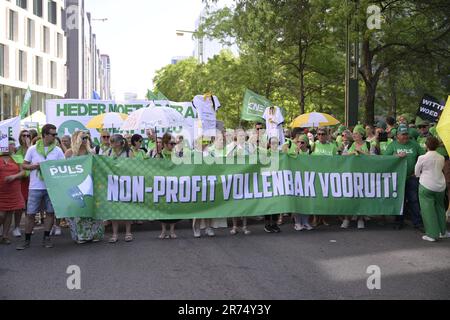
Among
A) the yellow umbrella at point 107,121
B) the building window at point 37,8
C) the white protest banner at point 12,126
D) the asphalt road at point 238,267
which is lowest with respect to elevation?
the asphalt road at point 238,267

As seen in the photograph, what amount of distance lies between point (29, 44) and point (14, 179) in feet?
158

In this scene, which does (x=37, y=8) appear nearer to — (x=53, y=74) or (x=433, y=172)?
(x=53, y=74)

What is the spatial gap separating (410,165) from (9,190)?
22.9 feet

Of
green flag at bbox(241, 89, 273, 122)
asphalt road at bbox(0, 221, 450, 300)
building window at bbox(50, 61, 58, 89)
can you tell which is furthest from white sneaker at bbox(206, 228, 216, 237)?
building window at bbox(50, 61, 58, 89)

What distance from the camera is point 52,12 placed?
59.8m

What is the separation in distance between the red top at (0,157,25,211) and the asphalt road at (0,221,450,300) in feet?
2.10

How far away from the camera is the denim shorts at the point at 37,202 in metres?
8.97

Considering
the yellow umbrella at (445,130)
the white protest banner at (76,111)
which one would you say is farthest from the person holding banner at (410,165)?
the white protest banner at (76,111)

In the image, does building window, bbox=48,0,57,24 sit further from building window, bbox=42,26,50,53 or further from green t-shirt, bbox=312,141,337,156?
green t-shirt, bbox=312,141,337,156

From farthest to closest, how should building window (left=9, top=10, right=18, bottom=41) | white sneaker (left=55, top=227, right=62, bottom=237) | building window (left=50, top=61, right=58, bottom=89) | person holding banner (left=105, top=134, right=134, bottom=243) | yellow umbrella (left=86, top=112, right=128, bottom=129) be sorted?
1. building window (left=50, top=61, right=58, bottom=89)
2. building window (left=9, top=10, right=18, bottom=41)
3. yellow umbrella (left=86, top=112, right=128, bottom=129)
4. white sneaker (left=55, top=227, right=62, bottom=237)
5. person holding banner (left=105, top=134, right=134, bottom=243)

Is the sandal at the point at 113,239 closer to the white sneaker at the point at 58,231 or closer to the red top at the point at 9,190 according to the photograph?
the white sneaker at the point at 58,231

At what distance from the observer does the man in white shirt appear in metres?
9.00

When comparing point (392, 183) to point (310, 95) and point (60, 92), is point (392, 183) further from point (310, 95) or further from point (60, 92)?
point (60, 92)

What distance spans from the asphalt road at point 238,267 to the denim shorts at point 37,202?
1.92ft
